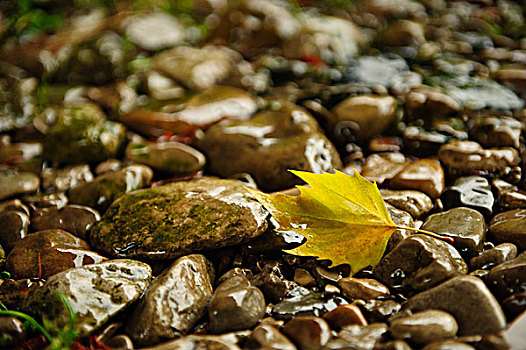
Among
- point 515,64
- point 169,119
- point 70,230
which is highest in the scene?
point 515,64

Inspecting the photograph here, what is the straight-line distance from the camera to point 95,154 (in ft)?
12.0

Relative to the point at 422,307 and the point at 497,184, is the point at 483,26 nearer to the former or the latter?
the point at 497,184

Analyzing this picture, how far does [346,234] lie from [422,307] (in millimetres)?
473

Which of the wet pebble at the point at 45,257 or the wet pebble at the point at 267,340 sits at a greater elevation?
the wet pebble at the point at 267,340

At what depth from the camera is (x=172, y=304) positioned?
2137 millimetres

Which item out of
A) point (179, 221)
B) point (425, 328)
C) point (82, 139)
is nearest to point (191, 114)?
point (82, 139)

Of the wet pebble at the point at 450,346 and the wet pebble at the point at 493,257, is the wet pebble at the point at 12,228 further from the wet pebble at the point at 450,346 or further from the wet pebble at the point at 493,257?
the wet pebble at the point at 493,257

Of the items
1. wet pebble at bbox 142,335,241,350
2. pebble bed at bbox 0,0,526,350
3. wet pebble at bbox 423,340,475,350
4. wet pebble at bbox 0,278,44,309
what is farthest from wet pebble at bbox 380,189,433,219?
wet pebble at bbox 0,278,44,309


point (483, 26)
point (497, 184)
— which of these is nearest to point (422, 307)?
point (497, 184)

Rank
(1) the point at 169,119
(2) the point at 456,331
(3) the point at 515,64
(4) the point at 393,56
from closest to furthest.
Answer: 1. (2) the point at 456,331
2. (1) the point at 169,119
3. (3) the point at 515,64
4. (4) the point at 393,56

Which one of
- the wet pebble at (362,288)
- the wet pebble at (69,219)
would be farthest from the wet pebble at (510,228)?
the wet pebble at (69,219)

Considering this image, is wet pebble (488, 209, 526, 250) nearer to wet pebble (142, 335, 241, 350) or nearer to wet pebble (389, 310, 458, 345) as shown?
wet pebble (389, 310, 458, 345)

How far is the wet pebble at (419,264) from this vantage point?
2.17m

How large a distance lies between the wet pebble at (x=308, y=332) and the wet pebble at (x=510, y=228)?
3.92 feet
